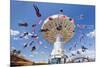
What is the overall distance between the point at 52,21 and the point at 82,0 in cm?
30

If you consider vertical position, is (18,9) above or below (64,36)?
above

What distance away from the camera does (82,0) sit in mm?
1365

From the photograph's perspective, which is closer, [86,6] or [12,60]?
[12,60]

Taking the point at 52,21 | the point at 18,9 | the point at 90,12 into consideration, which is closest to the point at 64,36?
the point at 52,21

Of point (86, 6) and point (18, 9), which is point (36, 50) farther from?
Answer: point (86, 6)
